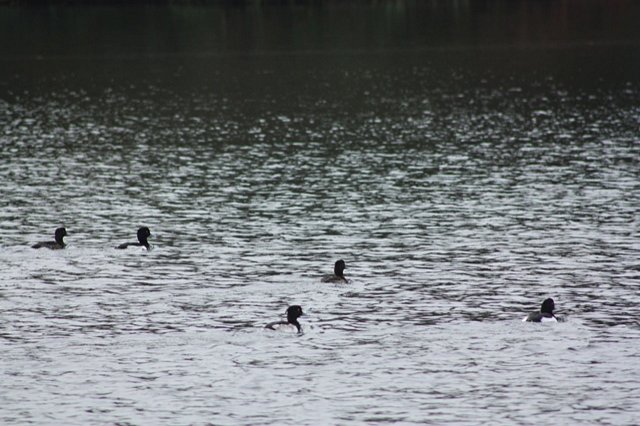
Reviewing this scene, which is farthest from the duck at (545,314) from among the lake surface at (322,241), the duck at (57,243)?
the duck at (57,243)

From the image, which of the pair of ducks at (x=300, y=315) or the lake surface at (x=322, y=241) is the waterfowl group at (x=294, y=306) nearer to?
the pair of ducks at (x=300, y=315)

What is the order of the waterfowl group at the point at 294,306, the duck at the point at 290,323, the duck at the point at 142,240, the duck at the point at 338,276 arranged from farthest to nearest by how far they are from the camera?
the duck at the point at 142,240 < the duck at the point at 338,276 < the waterfowl group at the point at 294,306 < the duck at the point at 290,323

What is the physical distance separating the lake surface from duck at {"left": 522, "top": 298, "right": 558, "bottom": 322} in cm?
26

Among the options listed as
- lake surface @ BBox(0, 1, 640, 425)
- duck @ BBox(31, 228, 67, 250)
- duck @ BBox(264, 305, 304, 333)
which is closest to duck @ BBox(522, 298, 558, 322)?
lake surface @ BBox(0, 1, 640, 425)

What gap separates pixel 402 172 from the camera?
6575 centimetres

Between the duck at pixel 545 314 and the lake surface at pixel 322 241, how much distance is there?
0.26 metres

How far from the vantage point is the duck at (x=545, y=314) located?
3741 centimetres

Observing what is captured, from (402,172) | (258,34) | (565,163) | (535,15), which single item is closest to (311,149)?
(402,172)

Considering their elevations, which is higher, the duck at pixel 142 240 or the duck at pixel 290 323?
the duck at pixel 142 240

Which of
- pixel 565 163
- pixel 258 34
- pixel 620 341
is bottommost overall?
pixel 620 341

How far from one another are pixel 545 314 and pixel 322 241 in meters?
13.7

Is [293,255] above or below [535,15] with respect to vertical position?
below

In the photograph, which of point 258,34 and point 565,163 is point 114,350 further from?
point 258,34

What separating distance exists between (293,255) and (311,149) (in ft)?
87.0
